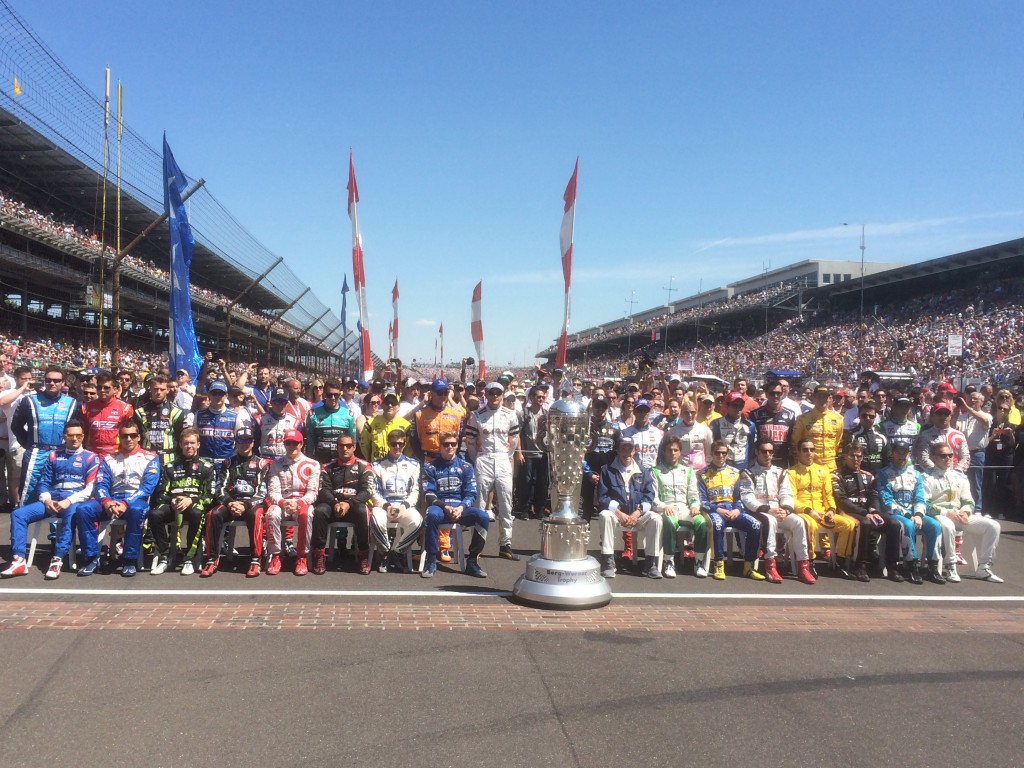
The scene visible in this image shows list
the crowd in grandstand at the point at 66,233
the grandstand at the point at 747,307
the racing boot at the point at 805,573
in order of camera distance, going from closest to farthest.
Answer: the racing boot at the point at 805,573 → the crowd in grandstand at the point at 66,233 → the grandstand at the point at 747,307

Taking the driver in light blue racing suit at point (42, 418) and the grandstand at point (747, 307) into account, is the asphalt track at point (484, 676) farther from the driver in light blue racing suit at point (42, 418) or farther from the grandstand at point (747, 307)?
the grandstand at point (747, 307)

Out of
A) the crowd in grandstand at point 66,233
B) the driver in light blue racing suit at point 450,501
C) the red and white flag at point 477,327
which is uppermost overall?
the crowd in grandstand at point 66,233

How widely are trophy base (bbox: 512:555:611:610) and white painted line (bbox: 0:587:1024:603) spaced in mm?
292

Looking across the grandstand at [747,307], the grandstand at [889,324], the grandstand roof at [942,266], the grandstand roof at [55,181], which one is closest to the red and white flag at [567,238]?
the grandstand at [889,324]

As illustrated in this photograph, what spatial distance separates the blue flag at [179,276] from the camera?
1202 centimetres

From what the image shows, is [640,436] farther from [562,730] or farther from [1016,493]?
[1016,493]

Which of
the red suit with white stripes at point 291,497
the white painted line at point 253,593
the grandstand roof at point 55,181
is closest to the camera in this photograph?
the white painted line at point 253,593

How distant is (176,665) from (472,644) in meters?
1.86

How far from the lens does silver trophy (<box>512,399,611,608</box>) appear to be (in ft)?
20.5

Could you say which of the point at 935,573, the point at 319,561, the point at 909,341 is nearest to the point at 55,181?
the point at 319,561

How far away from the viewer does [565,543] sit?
645 cm

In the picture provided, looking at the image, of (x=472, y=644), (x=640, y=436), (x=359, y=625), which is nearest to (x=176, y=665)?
(x=359, y=625)

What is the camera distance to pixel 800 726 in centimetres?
408

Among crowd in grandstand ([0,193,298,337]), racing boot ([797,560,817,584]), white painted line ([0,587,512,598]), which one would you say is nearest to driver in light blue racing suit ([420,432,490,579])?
white painted line ([0,587,512,598])
